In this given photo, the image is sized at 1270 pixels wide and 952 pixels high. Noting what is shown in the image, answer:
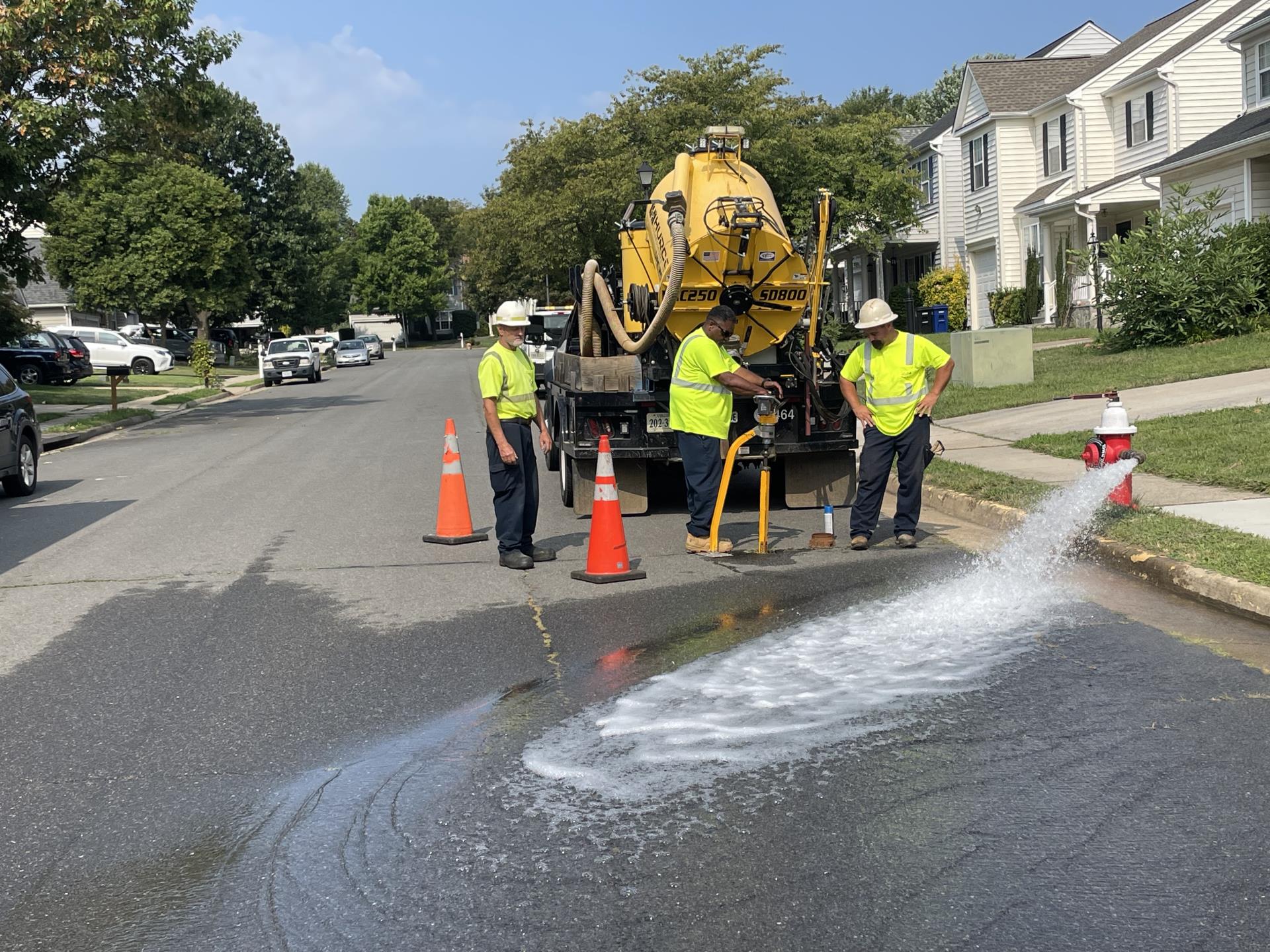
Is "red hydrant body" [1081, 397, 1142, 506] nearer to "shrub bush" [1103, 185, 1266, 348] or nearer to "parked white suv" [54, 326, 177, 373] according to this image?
"shrub bush" [1103, 185, 1266, 348]

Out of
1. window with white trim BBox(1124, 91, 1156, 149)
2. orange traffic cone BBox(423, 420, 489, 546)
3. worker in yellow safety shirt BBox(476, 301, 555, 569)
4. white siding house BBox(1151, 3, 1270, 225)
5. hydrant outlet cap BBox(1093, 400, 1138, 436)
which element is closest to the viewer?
hydrant outlet cap BBox(1093, 400, 1138, 436)

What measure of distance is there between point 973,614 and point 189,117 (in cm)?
2381

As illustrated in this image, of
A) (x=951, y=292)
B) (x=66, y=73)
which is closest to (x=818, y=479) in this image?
(x=66, y=73)

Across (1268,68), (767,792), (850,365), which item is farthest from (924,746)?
(1268,68)

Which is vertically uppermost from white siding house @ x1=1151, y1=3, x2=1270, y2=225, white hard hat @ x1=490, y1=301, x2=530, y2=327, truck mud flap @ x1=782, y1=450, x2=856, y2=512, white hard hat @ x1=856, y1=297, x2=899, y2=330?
white siding house @ x1=1151, y1=3, x2=1270, y2=225

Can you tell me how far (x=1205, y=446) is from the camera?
12.1 m

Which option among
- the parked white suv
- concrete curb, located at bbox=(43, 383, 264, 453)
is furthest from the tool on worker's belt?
the parked white suv

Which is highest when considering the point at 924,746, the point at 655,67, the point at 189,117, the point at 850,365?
the point at 655,67

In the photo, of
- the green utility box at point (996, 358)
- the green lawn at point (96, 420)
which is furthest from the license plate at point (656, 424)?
the green lawn at point (96, 420)

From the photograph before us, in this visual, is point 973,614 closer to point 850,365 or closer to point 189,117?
point 850,365

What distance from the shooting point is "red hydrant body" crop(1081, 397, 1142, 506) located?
9.13 m

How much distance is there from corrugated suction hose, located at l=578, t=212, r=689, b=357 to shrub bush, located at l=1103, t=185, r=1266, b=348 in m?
13.1

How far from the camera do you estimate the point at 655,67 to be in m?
40.5

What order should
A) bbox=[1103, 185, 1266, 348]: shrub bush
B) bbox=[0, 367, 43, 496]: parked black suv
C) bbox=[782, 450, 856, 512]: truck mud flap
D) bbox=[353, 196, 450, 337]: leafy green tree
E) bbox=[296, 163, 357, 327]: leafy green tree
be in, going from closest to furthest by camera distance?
1. bbox=[782, 450, 856, 512]: truck mud flap
2. bbox=[0, 367, 43, 496]: parked black suv
3. bbox=[1103, 185, 1266, 348]: shrub bush
4. bbox=[296, 163, 357, 327]: leafy green tree
5. bbox=[353, 196, 450, 337]: leafy green tree
